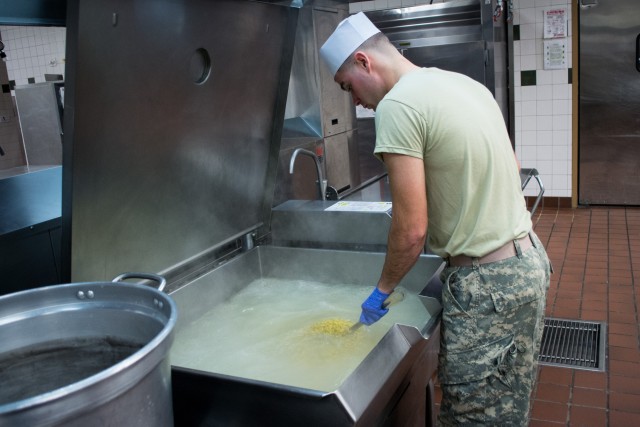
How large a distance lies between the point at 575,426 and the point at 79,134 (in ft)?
8.04

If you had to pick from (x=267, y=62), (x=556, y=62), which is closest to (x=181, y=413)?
(x=267, y=62)

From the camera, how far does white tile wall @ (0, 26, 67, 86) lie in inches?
285

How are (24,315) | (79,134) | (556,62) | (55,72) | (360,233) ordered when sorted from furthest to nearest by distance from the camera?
1. (55,72)
2. (556,62)
3. (360,233)
4. (79,134)
5. (24,315)

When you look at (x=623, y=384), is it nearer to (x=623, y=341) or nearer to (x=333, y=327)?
(x=623, y=341)

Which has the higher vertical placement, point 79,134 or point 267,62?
point 267,62

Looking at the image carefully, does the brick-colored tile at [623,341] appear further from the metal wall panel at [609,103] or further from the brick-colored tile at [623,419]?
the metal wall panel at [609,103]

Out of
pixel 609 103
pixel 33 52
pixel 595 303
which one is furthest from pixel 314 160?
pixel 33 52

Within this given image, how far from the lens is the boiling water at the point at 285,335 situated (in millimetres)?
1776

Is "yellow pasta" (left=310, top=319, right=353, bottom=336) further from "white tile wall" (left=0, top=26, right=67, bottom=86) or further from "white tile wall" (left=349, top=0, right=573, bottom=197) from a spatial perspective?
"white tile wall" (left=0, top=26, right=67, bottom=86)

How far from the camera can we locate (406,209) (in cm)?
171

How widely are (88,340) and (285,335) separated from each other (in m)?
0.89

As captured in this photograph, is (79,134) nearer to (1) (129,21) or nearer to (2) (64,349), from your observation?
(1) (129,21)

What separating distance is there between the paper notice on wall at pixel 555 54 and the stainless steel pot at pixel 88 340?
5.61m

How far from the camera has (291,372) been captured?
5.76 ft
